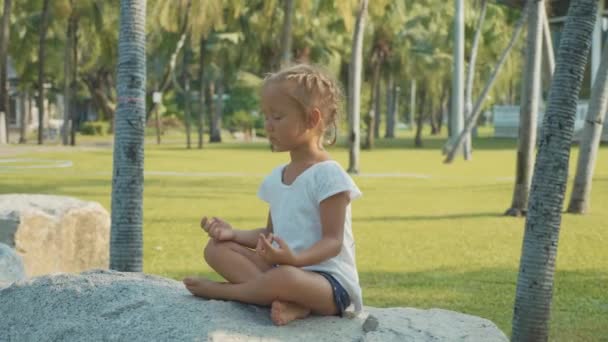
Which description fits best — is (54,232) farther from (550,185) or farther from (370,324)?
(370,324)

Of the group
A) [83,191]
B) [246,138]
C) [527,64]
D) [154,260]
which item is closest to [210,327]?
[154,260]

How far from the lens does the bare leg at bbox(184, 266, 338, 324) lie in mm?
4238

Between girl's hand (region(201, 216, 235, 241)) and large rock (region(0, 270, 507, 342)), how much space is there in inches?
11.1

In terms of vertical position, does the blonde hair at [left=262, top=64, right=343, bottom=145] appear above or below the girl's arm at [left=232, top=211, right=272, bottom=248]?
above

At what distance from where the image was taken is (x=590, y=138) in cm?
1606

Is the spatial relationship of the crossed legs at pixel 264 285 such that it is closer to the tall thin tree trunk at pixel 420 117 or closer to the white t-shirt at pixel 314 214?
the white t-shirt at pixel 314 214

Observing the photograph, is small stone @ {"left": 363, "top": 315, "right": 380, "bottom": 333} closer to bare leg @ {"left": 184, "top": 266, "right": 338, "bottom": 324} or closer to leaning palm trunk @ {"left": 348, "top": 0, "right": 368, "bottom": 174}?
bare leg @ {"left": 184, "top": 266, "right": 338, "bottom": 324}

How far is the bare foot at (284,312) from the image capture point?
422cm

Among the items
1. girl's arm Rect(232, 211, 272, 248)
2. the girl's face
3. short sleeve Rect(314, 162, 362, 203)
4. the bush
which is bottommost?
the bush

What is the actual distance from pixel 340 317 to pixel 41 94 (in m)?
41.1

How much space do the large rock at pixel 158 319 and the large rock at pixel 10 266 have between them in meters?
1.36

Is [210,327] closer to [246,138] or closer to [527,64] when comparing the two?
[527,64]

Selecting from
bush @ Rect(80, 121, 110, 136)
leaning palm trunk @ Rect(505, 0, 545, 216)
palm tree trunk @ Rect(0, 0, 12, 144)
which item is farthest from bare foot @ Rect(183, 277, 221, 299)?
bush @ Rect(80, 121, 110, 136)

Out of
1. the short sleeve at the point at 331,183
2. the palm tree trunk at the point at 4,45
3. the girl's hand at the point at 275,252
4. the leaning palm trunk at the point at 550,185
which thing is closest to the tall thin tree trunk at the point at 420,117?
the palm tree trunk at the point at 4,45
